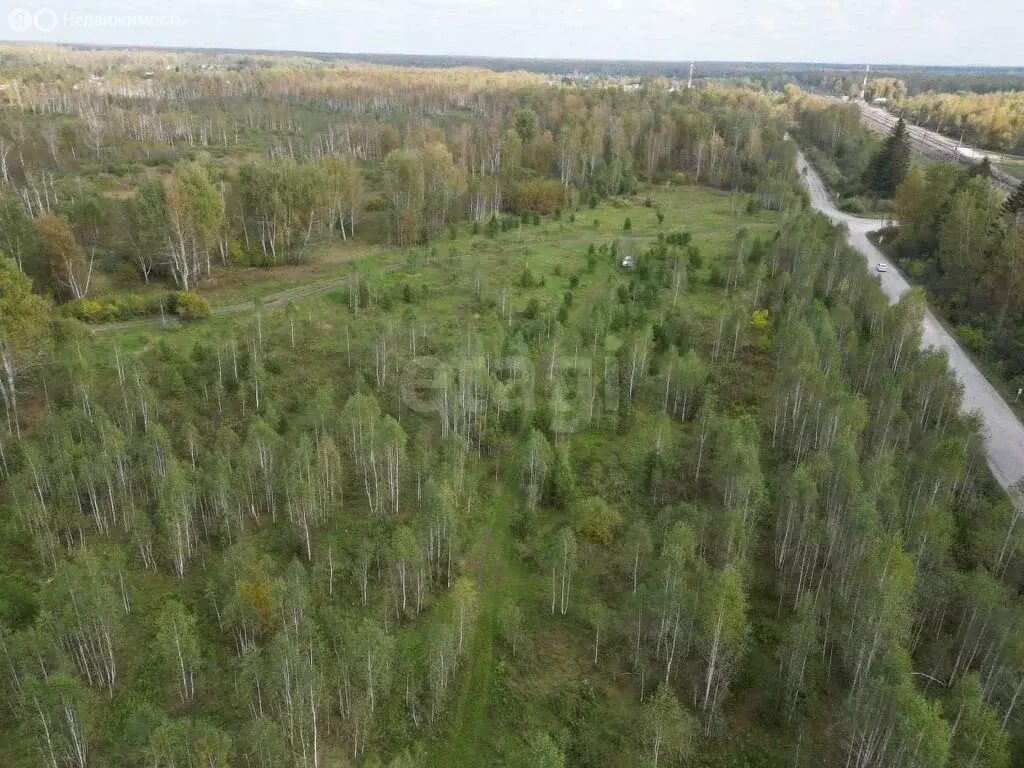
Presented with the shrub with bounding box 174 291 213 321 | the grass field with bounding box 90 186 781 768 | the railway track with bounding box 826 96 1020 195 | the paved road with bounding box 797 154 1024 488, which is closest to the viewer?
the grass field with bounding box 90 186 781 768

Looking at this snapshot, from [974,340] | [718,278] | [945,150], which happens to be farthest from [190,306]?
[945,150]

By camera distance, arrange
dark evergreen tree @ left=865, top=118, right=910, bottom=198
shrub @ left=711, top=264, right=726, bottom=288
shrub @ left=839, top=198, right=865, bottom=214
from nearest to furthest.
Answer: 1. shrub @ left=711, top=264, right=726, bottom=288
2. shrub @ left=839, top=198, right=865, bottom=214
3. dark evergreen tree @ left=865, top=118, right=910, bottom=198

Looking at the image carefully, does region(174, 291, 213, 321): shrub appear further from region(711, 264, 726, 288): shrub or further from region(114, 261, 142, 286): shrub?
region(711, 264, 726, 288): shrub

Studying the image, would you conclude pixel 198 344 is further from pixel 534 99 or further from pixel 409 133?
pixel 534 99

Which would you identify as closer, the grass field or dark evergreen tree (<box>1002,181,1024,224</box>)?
the grass field

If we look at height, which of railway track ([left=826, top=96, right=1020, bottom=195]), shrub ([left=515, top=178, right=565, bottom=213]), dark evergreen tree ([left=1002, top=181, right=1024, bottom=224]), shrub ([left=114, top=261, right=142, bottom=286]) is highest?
railway track ([left=826, top=96, right=1020, bottom=195])

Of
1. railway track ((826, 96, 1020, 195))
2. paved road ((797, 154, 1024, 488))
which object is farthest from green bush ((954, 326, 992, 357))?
railway track ((826, 96, 1020, 195))

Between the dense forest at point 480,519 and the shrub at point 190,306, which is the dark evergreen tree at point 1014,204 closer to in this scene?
Result: the dense forest at point 480,519

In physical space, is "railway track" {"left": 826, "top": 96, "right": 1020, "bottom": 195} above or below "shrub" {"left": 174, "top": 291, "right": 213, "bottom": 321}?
above
